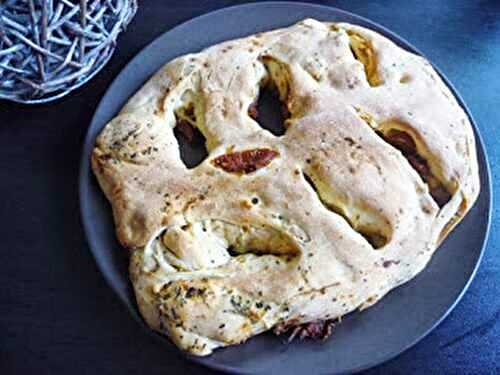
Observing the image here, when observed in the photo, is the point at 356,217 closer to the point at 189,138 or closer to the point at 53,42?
the point at 189,138

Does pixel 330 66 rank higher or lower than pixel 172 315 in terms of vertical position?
higher

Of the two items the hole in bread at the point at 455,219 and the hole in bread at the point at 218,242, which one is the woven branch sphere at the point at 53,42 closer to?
the hole in bread at the point at 218,242

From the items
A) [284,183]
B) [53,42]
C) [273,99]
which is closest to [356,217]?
[284,183]

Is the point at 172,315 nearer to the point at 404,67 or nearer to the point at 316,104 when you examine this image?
the point at 316,104

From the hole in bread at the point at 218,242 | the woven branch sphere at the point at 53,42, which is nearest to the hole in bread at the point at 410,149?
the hole in bread at the point at 218,242

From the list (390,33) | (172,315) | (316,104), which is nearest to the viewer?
(172,315)

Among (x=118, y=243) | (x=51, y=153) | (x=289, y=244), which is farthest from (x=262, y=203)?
(x=51, y=153)

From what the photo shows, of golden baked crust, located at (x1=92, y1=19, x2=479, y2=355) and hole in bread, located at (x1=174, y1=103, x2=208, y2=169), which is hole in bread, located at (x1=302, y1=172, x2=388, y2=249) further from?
hole in bread, located at (x1=174, y1=103, x2=208, y2=169)
